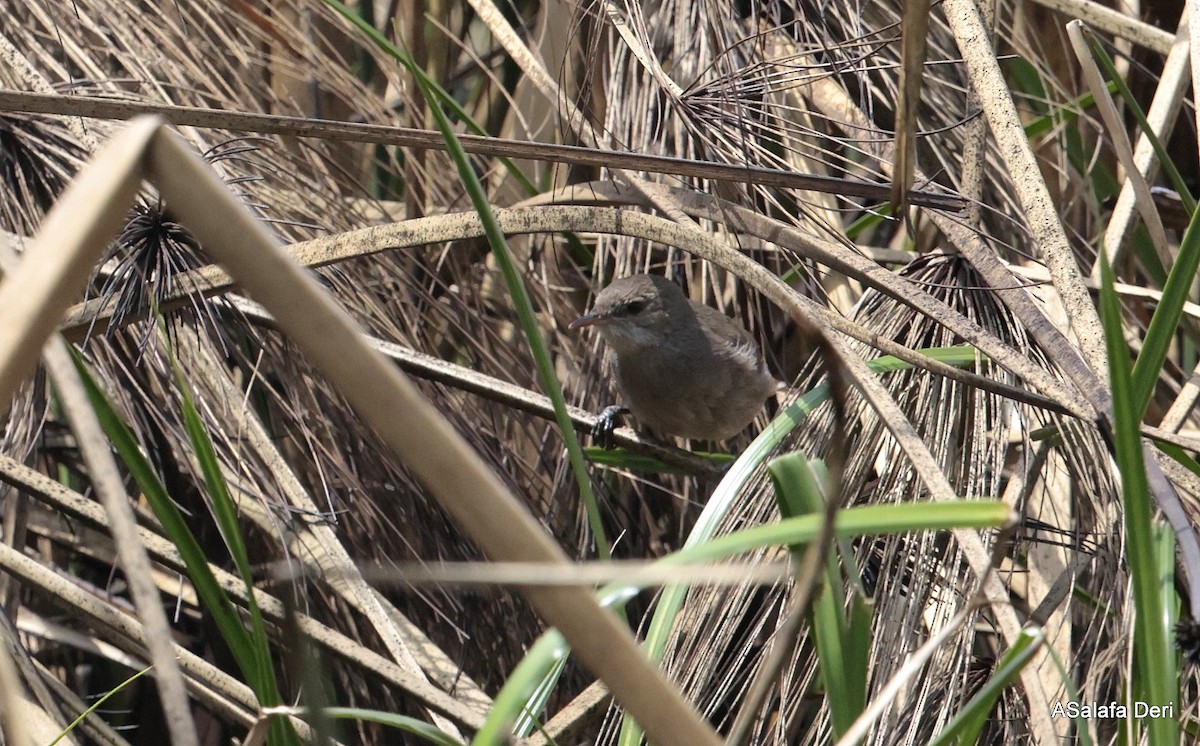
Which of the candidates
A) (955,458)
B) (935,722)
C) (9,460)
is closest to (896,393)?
(955,458)

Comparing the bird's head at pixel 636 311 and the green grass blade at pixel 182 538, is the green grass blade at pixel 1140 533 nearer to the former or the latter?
the green grass blade at pixel 182 538

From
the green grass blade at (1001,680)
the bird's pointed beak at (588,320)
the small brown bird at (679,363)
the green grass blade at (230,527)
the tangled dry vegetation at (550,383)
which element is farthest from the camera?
the small brown bird at (679,363)

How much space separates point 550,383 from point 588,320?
4.67 ft

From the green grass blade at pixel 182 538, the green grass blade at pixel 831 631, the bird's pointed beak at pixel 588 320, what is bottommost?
the green grass blade at pixel 831 631

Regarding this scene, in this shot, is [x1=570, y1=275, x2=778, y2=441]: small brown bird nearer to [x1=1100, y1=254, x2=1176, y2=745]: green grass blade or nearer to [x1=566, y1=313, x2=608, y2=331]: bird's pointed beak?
[x1=566, y1=313, x2=608, y2=331]: bird's pointed beak

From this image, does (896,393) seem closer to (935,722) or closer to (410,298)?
(935,722)

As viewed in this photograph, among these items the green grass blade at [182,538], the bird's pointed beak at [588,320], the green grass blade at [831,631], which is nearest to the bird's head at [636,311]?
the bird's pointed beak at [588,320]

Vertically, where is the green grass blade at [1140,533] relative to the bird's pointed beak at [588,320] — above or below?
below

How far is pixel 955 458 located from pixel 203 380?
4.59ft

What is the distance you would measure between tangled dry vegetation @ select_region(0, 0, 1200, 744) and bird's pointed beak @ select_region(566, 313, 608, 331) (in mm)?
127

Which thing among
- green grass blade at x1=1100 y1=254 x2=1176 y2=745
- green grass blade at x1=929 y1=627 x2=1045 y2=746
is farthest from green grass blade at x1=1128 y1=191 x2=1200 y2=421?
green grass blade at x1=929 y1=627 x2=1045 y2=746

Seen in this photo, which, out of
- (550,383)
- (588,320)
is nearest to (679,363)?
(588,320)

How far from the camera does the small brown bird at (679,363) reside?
2.97 m

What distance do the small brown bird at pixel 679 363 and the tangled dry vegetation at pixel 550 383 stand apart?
0.10 metres
